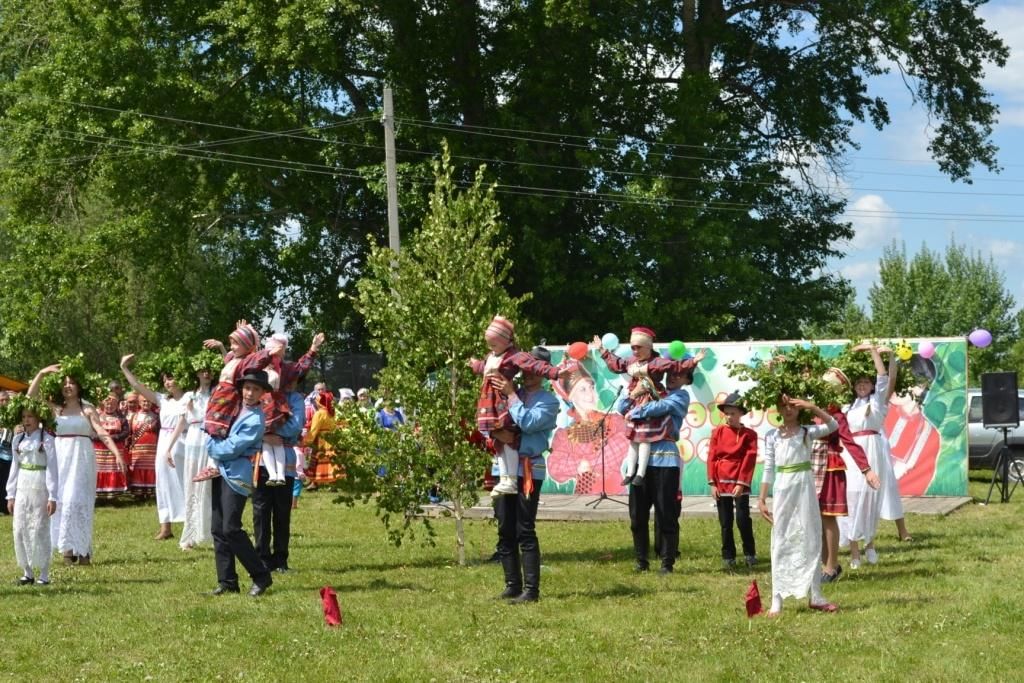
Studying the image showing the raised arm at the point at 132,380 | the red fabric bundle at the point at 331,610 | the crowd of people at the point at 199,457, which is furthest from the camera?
the raised arm at the point at 132,380

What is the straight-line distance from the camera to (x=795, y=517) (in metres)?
9.59

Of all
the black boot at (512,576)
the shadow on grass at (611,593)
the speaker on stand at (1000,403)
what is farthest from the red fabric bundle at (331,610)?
the speaker on stand at (1000,403)

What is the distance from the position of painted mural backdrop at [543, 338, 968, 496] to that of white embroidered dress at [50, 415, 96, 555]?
7.08 m

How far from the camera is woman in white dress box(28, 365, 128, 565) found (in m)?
13.1

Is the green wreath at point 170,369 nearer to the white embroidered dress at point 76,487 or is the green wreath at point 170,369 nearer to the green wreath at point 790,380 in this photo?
the white embroidered dress at point 76,487

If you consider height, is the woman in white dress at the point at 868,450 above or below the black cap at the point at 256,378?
below

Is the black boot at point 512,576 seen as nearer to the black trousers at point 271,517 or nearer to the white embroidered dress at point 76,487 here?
the black trousers at point 271,517

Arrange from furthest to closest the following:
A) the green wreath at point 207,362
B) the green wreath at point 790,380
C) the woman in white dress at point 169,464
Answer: the woman in white dress at point 169,464
the green wreath at point 207,362
the green wreath at point 790,380

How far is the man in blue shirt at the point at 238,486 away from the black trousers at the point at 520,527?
197cm

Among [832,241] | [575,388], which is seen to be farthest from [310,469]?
[832,241]

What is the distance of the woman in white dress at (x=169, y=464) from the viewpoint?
15.5 metres

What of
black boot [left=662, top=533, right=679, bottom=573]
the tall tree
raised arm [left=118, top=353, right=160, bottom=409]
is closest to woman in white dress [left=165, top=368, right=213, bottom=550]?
raised arm [left=118, top=353, right=160, bottom=409]

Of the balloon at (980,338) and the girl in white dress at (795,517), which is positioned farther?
the balloon at (980,338)

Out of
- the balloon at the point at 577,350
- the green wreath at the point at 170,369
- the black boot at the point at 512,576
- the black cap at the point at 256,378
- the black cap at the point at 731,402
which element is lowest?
the black boot at the point at 512,576
